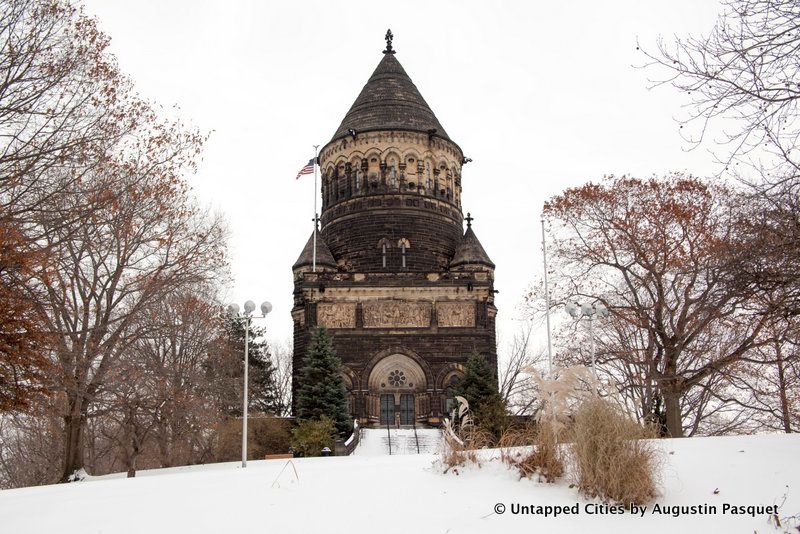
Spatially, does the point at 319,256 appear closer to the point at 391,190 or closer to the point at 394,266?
the point at 394,266

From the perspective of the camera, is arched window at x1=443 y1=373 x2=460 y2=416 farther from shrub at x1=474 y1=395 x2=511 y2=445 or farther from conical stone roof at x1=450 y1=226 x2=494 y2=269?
conical stone roof at x1=450 y1=226 x2=494 y2=269

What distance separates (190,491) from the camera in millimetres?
11094

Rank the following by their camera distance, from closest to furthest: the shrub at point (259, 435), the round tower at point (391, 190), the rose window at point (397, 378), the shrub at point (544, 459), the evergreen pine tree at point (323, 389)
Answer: the shrub at point (544, 459) → the evergreen pine tree at point (323, 389) → the shrub at point (259, 435) → the rose window at point (397, 378) → the round tower at point (391, 190)

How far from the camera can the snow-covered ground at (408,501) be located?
352 inches

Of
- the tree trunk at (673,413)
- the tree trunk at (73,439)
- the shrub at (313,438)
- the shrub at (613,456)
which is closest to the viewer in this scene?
the shrub at (613,456)

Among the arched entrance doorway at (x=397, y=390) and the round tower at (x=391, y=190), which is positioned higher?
the round tower at (x=391, y=190)

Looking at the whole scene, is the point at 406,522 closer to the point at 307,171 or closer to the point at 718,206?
the point at 718,206

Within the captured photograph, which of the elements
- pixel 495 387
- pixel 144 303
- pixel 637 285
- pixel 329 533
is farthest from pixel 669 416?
pixel 329 533

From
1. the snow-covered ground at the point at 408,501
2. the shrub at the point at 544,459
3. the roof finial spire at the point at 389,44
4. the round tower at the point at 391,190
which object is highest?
the roof finial spire at the point at 389,44

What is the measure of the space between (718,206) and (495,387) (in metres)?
10.7

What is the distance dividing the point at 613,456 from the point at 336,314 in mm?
26111

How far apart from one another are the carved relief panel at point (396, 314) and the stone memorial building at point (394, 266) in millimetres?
46

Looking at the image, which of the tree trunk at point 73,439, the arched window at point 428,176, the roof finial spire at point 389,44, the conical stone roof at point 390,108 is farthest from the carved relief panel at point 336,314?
the roof finial spire at point 389,44

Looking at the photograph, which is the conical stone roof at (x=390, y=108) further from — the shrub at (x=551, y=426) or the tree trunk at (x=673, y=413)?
Result: the shrub at (x=551, y=426)
